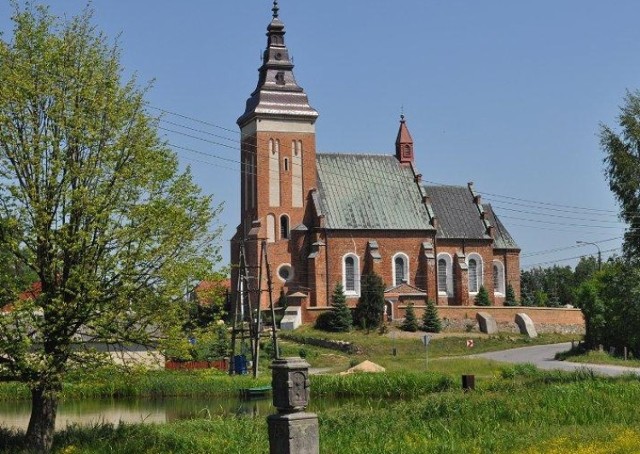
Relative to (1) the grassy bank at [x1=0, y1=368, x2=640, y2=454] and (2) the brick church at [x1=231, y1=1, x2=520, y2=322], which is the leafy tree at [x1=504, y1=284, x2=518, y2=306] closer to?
(2) the brick church at [x1=231, y1=1, x2=520, y2=322]

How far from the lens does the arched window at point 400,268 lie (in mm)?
66875

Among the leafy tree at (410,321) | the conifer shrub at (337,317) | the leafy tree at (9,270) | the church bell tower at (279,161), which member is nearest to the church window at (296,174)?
the church bell tower at (279,161)

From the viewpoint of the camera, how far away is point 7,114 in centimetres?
1861

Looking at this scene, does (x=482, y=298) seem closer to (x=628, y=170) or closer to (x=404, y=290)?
(x=404, y=290)

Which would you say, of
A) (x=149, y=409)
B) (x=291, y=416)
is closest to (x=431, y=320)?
(x=149, y=409)

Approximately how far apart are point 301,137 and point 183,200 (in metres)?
46.4

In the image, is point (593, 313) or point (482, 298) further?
point (482, 298)

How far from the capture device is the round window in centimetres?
6450

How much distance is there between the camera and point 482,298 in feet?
226

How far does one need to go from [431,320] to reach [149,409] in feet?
101

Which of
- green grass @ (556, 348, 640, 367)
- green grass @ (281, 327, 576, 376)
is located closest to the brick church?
green grass @ (281, 327, 576, 376)

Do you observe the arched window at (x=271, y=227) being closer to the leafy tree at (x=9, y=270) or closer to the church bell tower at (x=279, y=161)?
the church bell tower at (x=279, y=161)

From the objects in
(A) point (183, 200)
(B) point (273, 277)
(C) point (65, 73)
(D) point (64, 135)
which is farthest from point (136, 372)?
(B) point (273, 277)

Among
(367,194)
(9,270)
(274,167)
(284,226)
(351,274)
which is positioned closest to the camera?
(9,270)
